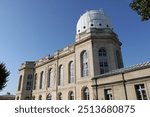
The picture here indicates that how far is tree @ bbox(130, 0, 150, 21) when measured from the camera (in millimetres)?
8641

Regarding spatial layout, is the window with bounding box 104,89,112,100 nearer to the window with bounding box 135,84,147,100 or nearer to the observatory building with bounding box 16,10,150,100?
the observatory building with bounding box 16,10,150,100

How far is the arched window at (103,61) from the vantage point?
73.7 feet

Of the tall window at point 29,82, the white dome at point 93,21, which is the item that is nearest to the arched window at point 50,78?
the tall window at point 29,82

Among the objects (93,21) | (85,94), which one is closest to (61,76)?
(85,94)

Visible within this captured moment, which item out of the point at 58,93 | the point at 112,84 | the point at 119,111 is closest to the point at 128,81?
the point at 112,84

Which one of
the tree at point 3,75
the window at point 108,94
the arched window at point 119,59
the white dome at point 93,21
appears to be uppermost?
the white dome at point 93,21

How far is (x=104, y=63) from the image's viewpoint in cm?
2295

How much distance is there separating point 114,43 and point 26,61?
23.4 metres

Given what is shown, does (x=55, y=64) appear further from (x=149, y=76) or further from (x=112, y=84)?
(x=149, y=76)

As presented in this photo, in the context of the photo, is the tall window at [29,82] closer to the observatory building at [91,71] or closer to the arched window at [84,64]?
the observatory building at [91,71]

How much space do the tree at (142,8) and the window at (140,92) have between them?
7.56 metres

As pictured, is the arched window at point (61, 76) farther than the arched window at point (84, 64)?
Yes

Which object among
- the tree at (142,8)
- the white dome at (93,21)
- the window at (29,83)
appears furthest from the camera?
the window at (29,83)

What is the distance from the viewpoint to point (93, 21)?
2658cm
